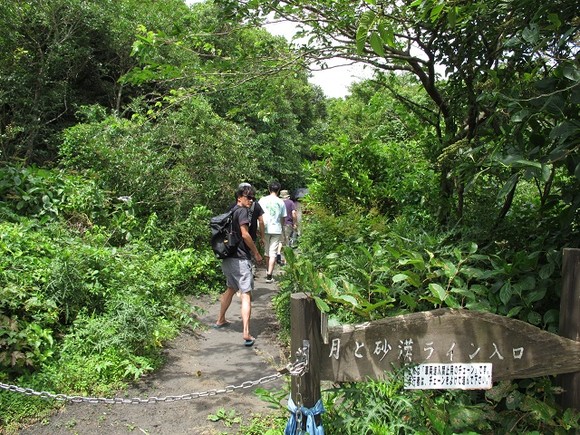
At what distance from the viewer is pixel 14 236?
489cm

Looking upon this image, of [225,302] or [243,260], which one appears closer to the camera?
[243,260]

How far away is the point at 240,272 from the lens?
5059mm

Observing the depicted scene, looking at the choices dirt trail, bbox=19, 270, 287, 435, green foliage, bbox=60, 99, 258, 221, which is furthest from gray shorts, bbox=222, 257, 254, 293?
green foliage, bbox=60, 99, 258, 221

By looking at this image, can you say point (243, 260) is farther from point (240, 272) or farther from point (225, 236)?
point (225, 236)

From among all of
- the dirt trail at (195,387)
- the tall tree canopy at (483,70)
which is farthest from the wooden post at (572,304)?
the dirt trail at (195,387)

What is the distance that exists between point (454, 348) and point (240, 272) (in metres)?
3.04

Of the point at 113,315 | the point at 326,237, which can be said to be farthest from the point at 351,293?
the point at 113,315

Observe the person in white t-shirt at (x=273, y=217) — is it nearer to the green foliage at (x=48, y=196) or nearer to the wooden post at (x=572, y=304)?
the green foliage at (x=48, y=196)

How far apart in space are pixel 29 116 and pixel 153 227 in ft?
19.0

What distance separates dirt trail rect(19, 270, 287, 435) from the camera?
11.2ft

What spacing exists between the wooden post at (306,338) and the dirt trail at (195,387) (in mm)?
1151

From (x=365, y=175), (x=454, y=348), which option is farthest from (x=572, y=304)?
(x=365, y=175)

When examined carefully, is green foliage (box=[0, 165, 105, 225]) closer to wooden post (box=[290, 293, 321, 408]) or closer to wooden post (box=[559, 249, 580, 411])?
wooden post (box=[290, 293, 321, 408])

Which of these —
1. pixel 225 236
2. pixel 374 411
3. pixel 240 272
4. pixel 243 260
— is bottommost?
pixel 374 411
